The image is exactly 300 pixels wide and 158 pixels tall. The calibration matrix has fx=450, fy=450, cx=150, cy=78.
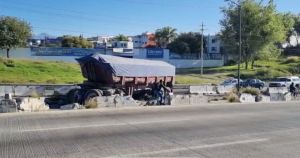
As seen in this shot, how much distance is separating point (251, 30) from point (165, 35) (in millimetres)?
57918

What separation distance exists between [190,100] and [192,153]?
14.6 meters

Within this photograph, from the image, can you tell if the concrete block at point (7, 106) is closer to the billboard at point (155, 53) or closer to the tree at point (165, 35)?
the billboard at point (155, 53)

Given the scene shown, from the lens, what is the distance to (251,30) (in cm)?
8375

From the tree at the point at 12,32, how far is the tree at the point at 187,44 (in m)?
45.8

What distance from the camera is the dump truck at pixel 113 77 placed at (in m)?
25.2

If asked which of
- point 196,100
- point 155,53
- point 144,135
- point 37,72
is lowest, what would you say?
point 196,100

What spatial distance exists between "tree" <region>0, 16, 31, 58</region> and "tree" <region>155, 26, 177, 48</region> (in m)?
66.2

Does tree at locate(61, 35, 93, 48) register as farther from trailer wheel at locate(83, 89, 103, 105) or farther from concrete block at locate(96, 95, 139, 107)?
concrete block at locate(96, 95, 139, 107)

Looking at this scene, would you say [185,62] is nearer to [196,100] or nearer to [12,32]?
[12,32]

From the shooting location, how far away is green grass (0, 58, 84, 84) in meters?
51.6

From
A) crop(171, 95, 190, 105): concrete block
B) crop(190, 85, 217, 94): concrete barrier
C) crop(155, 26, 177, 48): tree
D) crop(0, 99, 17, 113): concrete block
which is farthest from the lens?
crop(155, 26, 177, 48): tree

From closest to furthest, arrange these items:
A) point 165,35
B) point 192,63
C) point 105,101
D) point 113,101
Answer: point 105,101
point 113,101
point 192,63
point 165,35

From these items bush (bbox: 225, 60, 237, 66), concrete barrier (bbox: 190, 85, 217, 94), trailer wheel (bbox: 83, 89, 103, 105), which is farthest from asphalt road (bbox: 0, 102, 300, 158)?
bush (bbox: 225, 60, 237, 66)

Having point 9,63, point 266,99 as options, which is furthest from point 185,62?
point 266,99
